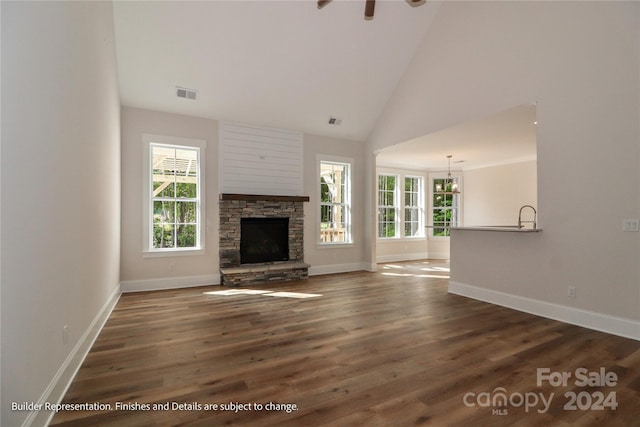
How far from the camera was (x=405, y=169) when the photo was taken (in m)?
8.87

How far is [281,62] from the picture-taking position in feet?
16.4

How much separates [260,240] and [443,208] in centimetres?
580

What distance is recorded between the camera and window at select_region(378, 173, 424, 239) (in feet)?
28.2

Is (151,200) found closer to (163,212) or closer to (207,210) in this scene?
(163,212)

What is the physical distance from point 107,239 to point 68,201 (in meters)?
1.67

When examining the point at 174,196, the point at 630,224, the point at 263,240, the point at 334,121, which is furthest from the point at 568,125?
the point at 174,196

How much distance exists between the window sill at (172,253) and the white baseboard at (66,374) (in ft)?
5.91

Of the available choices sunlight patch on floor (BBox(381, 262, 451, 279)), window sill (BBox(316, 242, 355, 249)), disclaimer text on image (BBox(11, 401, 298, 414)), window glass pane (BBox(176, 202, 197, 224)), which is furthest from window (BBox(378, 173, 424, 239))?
disclaimer text on image (BBox(11, 401, 298, 414))

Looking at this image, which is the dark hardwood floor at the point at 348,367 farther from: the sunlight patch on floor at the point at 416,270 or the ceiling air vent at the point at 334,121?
the ceiling air vent at the point at 334,121

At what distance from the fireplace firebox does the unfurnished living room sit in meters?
0.05

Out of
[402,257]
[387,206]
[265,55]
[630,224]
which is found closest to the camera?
[630,224]

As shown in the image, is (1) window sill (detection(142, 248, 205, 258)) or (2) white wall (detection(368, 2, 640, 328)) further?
(1) window sill (detection(142, 248, 205, 258))

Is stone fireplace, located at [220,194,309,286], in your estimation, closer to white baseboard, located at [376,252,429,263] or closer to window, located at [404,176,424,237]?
white baseboard, located at [376,252,429,263]

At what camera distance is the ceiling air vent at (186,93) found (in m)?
4.92
